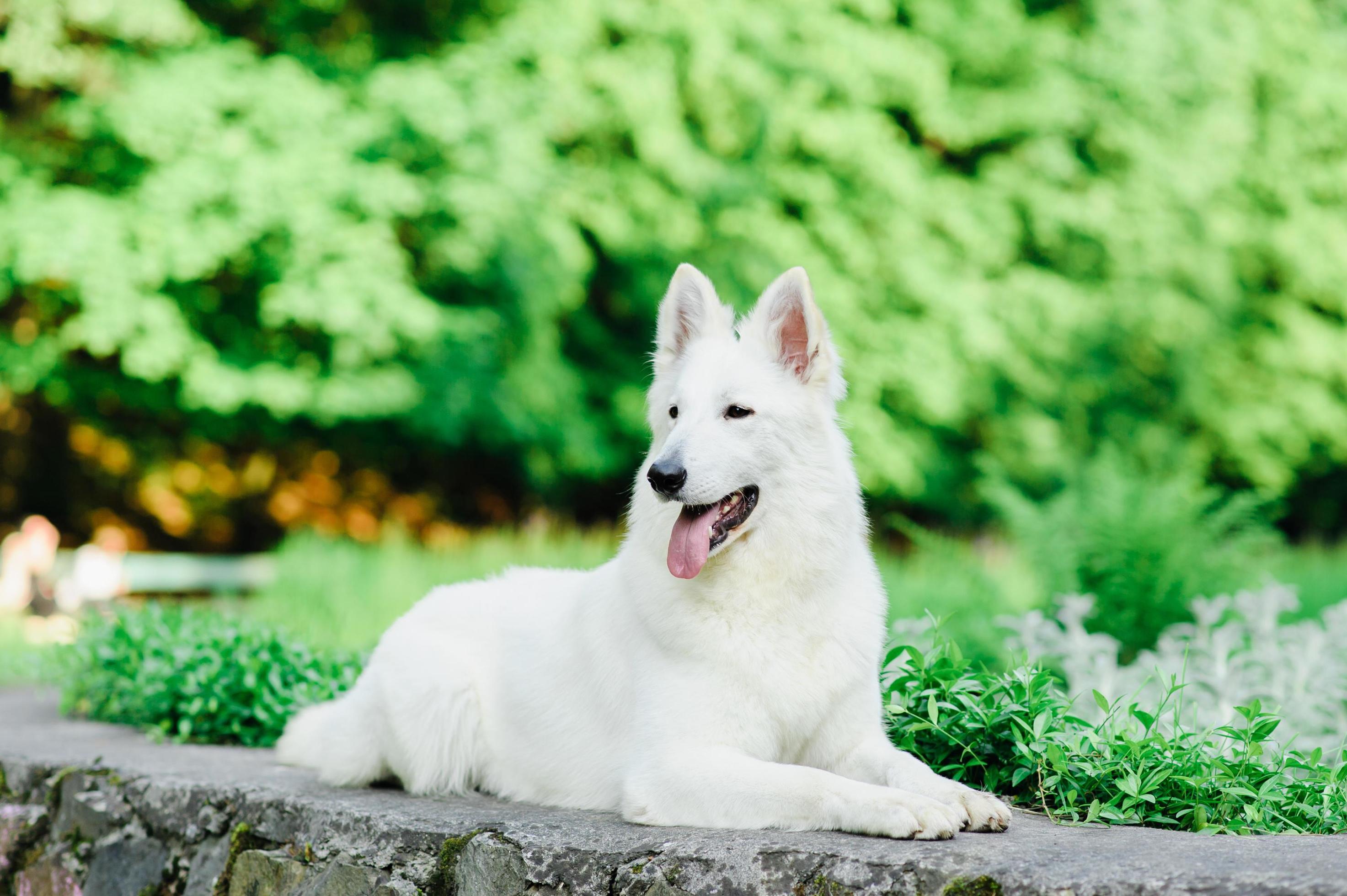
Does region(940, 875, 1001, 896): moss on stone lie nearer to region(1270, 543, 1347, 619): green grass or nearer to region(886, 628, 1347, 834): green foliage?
region(886, 628, 1347, 834): green foliage

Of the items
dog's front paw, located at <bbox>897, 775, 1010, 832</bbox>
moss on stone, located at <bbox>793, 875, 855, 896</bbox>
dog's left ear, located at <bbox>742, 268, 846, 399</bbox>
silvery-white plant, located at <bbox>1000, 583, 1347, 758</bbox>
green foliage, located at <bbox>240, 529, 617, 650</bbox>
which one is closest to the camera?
moss on stone, located at <bbox>793, 875, 855, 896</bbox>

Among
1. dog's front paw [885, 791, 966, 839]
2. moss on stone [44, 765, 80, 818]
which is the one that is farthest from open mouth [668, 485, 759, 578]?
moss on stone [44, 765, 80, 818]

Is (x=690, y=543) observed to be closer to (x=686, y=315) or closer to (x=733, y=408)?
(x=733, y=408)

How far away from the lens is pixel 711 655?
3102 millimetres

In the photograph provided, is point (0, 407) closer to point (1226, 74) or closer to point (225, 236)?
point (225, 236)

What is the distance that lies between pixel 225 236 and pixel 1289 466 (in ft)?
54.3

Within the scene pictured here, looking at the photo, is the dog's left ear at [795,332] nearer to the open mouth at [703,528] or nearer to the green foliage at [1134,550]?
the open mouth at [703,528]

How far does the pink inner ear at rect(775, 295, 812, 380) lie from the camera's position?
3.33m

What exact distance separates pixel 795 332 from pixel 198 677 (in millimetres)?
3256

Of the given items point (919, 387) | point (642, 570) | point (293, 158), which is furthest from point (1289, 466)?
point (642, 570)

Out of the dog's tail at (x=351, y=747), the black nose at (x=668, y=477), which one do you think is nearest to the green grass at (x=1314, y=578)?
the black nose at (x=668, y=477)

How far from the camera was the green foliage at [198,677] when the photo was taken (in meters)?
5.08

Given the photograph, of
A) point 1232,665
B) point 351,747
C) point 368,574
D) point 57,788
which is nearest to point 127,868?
point 57,788

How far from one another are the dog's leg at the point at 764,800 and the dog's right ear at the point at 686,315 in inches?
47.0
